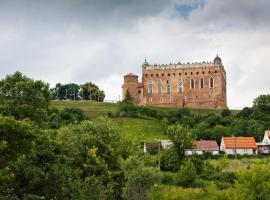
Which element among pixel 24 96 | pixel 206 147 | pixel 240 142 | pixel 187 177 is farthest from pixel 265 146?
pixel 24 96

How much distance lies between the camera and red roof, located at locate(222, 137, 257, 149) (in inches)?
3014

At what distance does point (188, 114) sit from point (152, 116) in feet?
21.3

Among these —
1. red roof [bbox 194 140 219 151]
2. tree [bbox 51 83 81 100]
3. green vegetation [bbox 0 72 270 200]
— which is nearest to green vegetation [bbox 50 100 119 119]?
tree [bbox 51 83 81 100]

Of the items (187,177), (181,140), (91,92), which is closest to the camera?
(187,177)

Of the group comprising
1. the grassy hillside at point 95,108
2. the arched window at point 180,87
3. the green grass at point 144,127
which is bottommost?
the green grass at point 144,127

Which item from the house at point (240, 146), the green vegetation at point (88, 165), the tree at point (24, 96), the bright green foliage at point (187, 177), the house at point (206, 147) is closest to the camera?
the green vegetation at point (88, 165)

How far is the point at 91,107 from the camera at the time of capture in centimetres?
11325

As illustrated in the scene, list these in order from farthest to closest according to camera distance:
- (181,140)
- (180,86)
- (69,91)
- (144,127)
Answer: (69,91), (180,86), (144,127), (181,140)

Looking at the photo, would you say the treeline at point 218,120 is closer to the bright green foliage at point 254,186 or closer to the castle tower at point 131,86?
the castle tower at point 131,86

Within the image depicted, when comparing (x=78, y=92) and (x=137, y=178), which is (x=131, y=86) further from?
(x=137, y=178)

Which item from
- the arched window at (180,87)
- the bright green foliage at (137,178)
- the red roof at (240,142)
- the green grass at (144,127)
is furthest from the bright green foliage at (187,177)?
the arched window at (180,87)

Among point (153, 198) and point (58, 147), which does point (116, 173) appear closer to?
point (153, 198)

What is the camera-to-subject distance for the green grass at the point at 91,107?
105 meters

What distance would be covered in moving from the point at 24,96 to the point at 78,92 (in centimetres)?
10511
